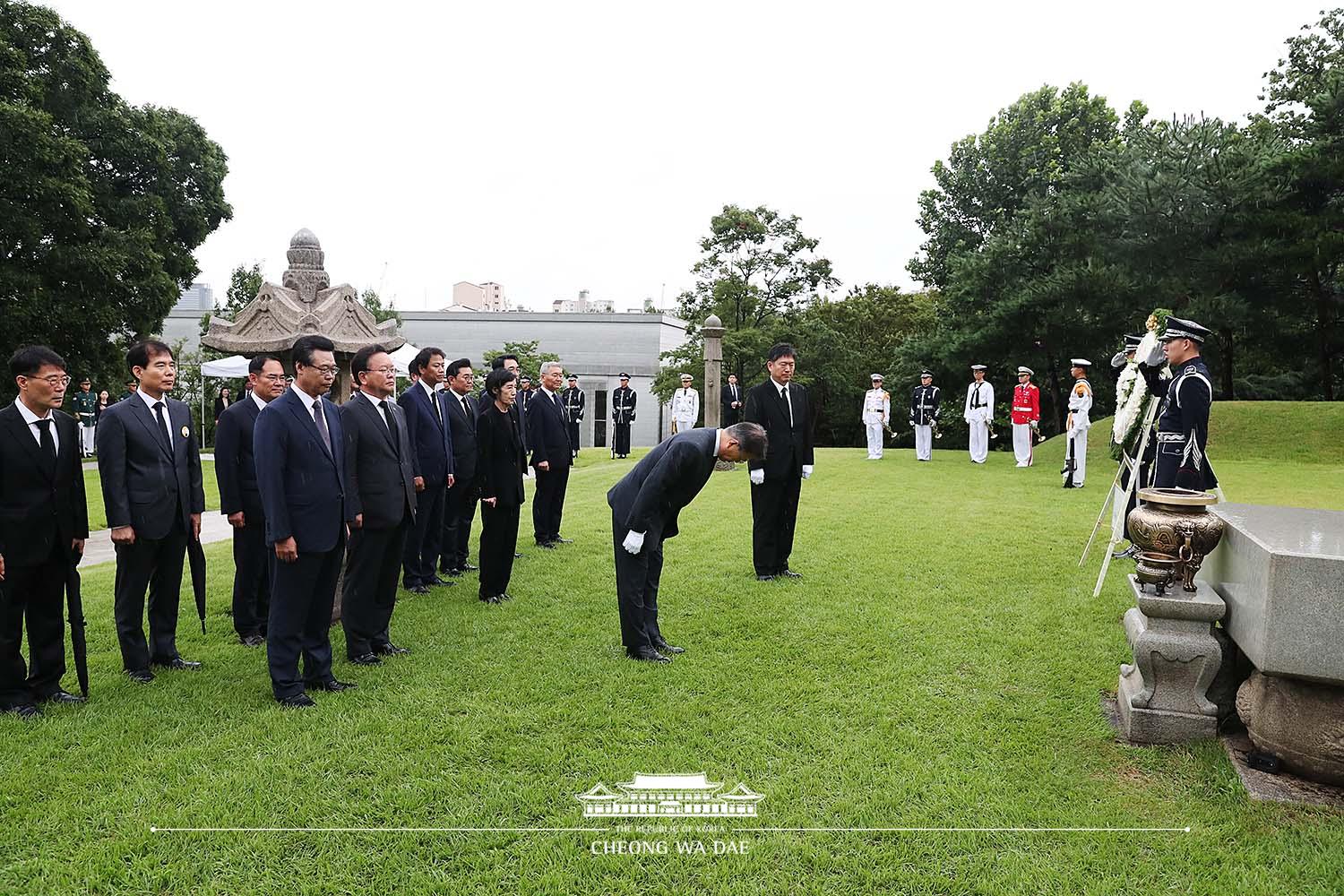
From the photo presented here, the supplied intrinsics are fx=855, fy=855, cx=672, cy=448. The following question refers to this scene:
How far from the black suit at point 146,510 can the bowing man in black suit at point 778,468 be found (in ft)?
14.2

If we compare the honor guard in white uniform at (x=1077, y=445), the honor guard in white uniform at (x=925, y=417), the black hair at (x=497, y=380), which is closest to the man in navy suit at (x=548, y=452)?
the black hair at (x=497, y=380)

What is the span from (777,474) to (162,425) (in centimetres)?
473

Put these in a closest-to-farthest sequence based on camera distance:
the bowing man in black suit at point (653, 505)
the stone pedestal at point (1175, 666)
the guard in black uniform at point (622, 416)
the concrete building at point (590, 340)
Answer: the stone pedestal at point (1175, 666), the bowing man in black suit at point (653, 505), the guard in black uniform at point (622, 416), the concrete building at point (590, 340)

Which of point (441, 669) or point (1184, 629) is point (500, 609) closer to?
point (441, 669)

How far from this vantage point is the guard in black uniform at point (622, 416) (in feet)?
71.5

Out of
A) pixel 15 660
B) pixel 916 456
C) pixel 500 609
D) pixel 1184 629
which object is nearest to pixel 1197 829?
pixel 1184 629

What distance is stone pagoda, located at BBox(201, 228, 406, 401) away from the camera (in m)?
6.12

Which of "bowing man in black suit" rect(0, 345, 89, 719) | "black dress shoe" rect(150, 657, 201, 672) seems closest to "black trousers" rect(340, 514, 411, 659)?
"black dress shoe" rect(150, 657, 201, 672)

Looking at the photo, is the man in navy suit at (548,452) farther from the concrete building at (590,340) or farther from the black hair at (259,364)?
the concrete building at (590,340)

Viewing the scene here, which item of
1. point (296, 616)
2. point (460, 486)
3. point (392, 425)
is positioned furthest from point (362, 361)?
point (460, 486)

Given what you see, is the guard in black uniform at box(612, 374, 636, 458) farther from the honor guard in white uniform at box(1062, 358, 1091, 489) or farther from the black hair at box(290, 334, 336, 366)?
the black hair at box(290, 334, 336, 366)

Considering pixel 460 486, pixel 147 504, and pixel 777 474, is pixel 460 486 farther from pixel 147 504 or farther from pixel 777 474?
pixel 147 504

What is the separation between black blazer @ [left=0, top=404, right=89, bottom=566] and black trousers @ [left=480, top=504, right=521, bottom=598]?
2.89m

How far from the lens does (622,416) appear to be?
21.8 meters
